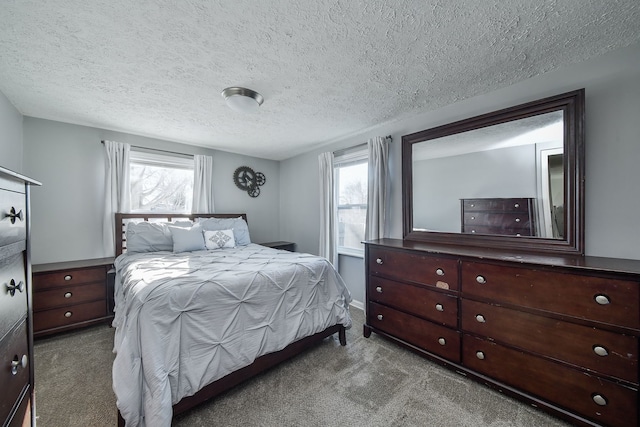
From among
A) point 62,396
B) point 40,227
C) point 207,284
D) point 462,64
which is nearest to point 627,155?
point 462,64

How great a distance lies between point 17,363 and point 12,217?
0.51m

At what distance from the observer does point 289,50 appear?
160 centimetres

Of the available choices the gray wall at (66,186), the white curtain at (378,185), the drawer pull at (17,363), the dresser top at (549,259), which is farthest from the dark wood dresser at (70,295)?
the dresser top at (549,259)

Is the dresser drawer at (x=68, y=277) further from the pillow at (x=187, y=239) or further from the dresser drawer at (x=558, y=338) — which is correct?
the dresser drawer at (x=558, y=338)

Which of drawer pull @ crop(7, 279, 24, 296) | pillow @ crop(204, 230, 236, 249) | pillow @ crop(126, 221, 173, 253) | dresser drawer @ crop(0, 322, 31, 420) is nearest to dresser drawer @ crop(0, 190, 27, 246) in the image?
drawer pull @ crop(7, 279, 24, 296)

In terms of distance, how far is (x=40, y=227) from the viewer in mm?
2732

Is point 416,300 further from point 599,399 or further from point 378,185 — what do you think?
point 378,185

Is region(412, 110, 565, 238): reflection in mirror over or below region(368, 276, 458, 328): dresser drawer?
over

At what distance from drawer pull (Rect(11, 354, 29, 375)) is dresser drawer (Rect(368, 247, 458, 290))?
2.25m

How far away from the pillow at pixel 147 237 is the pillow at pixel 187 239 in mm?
115

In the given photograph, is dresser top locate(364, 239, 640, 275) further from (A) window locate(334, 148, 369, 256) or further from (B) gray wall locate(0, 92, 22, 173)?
(B) gray wall locate(0, 92, 22, 173)

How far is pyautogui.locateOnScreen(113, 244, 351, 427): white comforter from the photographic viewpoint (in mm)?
1330

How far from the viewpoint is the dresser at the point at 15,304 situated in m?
0.77

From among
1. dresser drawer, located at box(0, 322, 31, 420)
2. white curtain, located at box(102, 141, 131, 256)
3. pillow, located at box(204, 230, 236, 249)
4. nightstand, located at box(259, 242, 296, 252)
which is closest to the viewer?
dresser drawer, located at box(0, 322, 31, 420)
